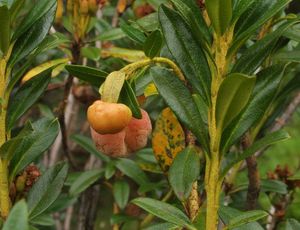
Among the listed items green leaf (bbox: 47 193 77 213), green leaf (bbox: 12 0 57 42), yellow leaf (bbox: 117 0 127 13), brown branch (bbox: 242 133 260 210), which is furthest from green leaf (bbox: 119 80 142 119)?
yellow leaf (bbox: 117 0 127 13)

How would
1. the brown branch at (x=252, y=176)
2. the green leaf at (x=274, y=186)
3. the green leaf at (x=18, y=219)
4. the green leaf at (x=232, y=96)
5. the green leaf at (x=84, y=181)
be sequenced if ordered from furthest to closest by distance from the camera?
the green leaf at (x=84, y=181) < the green leaf at (x=274, y=186) < the brown branch at (x=252, y=176) < the green leaf at (x=232, y=96) < the green leaf at (x=18, y=219)

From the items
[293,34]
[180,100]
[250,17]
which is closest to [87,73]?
[180,100]

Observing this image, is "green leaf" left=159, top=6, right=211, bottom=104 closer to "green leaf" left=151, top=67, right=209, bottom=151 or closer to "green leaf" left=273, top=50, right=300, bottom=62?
"green leaf" left=151, top=67, right=209, bottom=151

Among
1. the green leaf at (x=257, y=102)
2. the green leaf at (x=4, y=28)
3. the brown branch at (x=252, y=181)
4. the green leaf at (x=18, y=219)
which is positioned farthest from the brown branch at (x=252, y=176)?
the green leaf at (x=18, y=219)

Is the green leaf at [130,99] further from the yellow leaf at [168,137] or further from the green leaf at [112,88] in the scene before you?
the yellow leaf at [168,137]

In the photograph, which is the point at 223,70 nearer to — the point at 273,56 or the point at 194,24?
the point at 194,24

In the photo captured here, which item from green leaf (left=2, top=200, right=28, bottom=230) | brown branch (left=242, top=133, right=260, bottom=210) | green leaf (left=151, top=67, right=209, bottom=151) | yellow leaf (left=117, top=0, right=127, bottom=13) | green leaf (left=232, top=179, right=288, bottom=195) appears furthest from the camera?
yellow leaf (left=117, top=0, right=127, bottom=13)

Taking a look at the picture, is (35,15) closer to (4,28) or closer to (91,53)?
(4,28)
